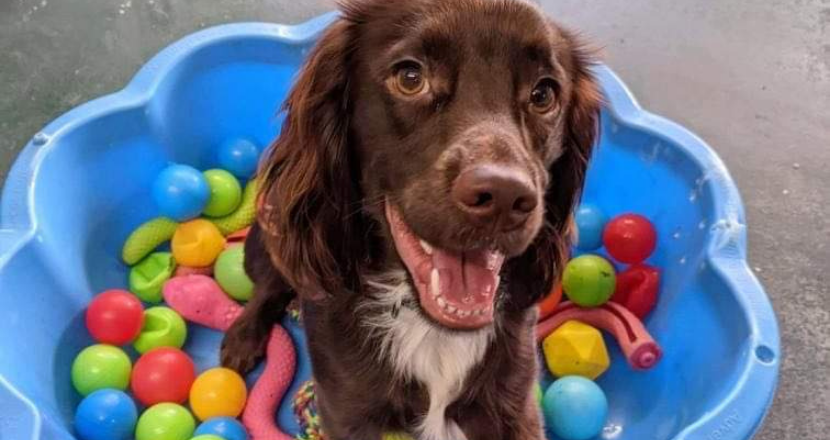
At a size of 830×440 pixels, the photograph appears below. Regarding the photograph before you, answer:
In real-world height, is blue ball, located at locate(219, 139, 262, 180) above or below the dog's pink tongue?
below

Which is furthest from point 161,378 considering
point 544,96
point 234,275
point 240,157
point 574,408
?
point 544,96

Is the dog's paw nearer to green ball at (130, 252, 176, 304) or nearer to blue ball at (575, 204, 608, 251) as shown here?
green ball at (130, 252, 176, 304)

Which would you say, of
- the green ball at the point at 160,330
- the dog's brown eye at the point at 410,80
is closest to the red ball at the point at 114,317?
the green ball at the point at 160,330

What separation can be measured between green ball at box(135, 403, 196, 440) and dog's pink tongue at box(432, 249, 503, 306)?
1.06 meters

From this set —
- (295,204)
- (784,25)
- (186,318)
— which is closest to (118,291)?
(186,318)

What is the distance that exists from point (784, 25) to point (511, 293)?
2.72m

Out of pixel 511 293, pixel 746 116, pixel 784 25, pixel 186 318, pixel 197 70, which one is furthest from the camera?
pixel 784 25

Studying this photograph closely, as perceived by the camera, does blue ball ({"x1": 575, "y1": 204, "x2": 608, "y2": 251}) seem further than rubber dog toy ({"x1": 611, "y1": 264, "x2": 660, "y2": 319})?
Yes

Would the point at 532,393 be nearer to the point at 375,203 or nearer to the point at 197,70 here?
the point at 375,203

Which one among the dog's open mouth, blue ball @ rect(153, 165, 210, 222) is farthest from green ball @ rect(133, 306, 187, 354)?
the dog's open mouth

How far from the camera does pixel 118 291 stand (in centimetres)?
254

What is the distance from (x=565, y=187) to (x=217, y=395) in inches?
44.3

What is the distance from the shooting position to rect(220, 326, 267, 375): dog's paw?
252cm

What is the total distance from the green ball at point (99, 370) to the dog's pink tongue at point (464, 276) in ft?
3.97
